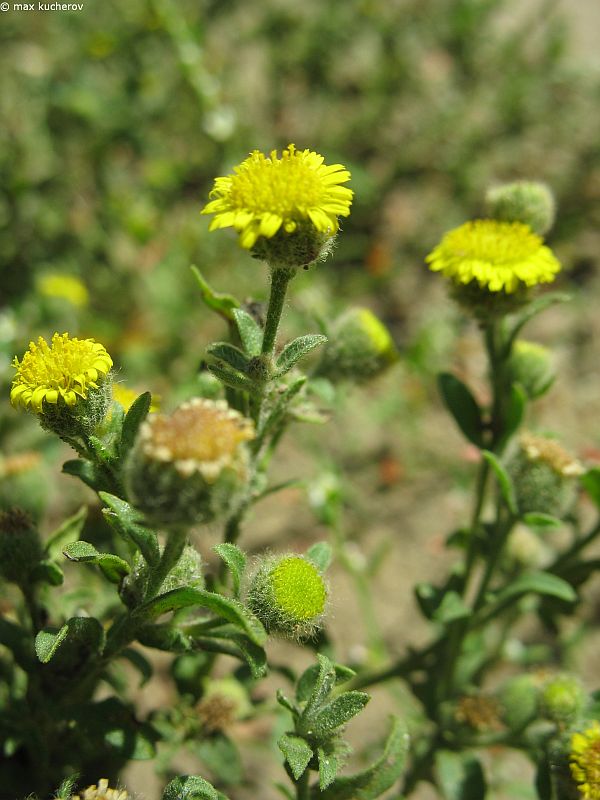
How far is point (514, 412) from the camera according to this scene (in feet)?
8.17

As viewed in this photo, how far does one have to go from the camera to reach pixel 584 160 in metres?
5.47

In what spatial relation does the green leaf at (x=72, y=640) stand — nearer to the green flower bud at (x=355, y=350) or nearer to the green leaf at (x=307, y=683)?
the green leaf at (x=307, y=683)

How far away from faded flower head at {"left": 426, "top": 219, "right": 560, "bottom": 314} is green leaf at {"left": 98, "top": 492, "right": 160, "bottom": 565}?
1161 mm

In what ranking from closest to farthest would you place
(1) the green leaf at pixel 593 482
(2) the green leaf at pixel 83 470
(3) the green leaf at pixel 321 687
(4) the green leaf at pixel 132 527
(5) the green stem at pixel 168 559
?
(5) the green stem at pixel 168 559, (4) the green leaf at pixel 132 527, (3) the green leaf at pixel 321 687, (2) the green leaf at pixel 83 470, (1) the green leaf at pixel 593 482

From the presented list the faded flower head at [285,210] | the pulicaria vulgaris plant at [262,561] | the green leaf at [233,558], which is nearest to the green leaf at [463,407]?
the pulicaria vulgaris plant at [262,561]

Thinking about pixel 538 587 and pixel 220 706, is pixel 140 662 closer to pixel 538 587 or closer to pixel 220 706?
pixel 220 706

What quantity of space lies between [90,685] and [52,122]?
384 cm

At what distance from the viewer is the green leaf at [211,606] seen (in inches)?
67.7

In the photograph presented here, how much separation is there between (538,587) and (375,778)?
785 mm

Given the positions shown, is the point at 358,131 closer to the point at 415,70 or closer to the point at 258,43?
the point at 415,70

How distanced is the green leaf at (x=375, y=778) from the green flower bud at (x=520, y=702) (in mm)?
586

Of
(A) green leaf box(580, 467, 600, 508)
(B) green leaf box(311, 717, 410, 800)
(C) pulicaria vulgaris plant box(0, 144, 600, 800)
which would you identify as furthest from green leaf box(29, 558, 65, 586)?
(A) green leaf box(580, 467, 600, 508)

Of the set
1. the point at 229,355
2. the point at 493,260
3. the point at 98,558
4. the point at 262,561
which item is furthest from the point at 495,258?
the point at 98,558

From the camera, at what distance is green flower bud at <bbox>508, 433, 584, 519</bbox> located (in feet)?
8.17
